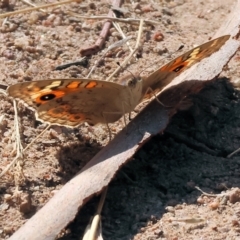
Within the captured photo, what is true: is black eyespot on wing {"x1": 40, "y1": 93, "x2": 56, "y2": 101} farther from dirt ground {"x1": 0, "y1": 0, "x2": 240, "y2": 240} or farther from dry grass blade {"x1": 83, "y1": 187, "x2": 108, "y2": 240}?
dry grass blade {"x1": 83, "y1": 187, "x2": 108, "y2": 240}

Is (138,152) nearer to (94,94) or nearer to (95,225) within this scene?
(94,94)

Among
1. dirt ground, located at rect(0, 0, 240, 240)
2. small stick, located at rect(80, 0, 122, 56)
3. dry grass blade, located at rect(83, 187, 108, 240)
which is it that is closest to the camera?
dry grass blade, located at rect(83, 187, 108, 240)

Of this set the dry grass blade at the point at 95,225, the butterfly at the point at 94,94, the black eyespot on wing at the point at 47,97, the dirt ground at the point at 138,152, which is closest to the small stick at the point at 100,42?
the dirt ground at the point at 138,152

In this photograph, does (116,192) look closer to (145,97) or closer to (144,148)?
(144,148)

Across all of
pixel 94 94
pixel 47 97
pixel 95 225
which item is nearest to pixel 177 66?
pixel 94 94

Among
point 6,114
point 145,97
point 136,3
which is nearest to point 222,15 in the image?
point 136,3

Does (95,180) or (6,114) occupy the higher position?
(95,180)

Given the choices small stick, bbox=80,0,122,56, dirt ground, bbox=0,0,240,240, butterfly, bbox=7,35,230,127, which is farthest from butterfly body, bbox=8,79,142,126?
small stick, bbox=80,0,122,56
